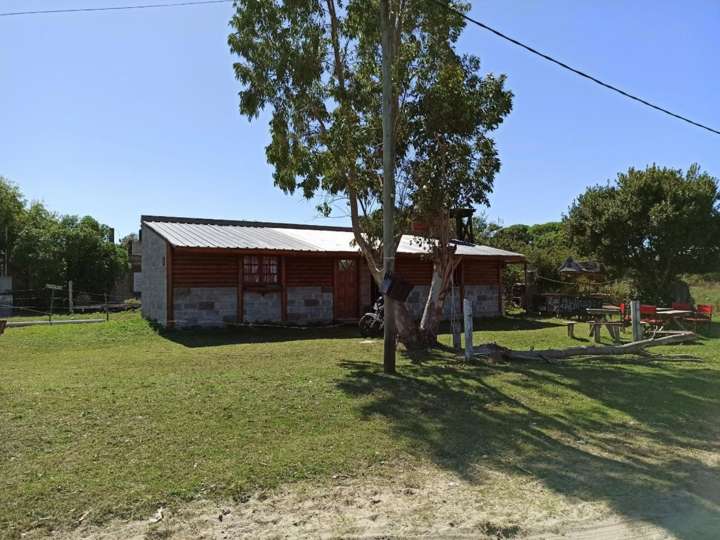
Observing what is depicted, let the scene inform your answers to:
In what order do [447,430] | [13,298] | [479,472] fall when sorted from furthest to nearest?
[13,298] < [447,430] < [479,472]

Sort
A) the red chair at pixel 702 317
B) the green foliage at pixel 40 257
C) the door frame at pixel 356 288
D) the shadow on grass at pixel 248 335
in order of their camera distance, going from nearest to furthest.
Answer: the shadow on grass at pixel 248 335
the red chair at pixel 702 317
the door frame at pixel 356 288
the green foliage at pixel 40 257

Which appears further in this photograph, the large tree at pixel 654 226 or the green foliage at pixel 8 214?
the green foliage at pixel 8 214

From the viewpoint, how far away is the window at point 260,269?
1716 centimetres

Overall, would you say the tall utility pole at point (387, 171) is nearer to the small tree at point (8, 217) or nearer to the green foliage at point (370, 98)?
the green foliage at point (370, 98)

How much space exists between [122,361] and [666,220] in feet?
60.1

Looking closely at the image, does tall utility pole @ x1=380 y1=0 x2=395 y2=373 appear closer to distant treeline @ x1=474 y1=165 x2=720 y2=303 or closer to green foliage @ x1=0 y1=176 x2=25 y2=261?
distant treeline @ x1=474 y1=165 x2=720 y2=303

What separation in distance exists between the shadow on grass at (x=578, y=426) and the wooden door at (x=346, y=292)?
29.6ft

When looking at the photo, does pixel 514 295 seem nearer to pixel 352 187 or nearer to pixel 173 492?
pixel 352 187

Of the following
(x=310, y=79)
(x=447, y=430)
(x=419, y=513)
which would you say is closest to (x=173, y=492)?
(x=419, y=513)

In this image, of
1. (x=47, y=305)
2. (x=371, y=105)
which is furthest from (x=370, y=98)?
(x=47, y=305)

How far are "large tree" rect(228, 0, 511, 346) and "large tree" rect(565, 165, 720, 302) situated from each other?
11.7m

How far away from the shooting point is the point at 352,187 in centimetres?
1139

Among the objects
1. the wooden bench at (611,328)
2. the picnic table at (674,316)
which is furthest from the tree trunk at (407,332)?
the picnic table at (674,316)

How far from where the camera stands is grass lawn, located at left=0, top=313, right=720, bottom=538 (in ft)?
14.0
